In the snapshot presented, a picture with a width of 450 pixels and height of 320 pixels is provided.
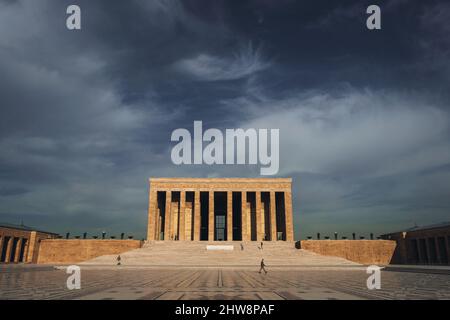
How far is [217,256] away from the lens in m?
36.9

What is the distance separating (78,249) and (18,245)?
1063 centimetres

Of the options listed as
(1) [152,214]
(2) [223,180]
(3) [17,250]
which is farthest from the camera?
(2) [223,180]

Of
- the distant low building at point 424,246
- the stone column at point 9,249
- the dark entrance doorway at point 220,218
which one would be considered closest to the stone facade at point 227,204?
the dark entrance doorway at point 220,218

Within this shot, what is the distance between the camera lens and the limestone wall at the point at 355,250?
4412 centimetres

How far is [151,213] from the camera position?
5269cm

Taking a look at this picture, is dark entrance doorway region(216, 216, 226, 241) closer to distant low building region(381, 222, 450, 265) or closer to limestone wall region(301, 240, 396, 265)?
limestone wall region(301, 240, 396, 265)

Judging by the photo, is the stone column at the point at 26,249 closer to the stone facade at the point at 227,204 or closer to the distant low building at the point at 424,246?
the stone facade at the point at 227,204

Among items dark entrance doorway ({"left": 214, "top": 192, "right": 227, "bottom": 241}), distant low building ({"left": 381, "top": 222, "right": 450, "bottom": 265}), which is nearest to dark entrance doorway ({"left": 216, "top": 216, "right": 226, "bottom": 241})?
dark entrance doorway ({"left": 214, "top": 192, "right": 227, "bottom": 241})

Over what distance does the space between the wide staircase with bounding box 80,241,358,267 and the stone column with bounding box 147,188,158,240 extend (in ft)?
19.9

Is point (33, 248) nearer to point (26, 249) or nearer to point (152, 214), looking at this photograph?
point (26, 249)

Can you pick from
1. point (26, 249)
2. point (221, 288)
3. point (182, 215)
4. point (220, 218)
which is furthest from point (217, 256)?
point (26, 249)
